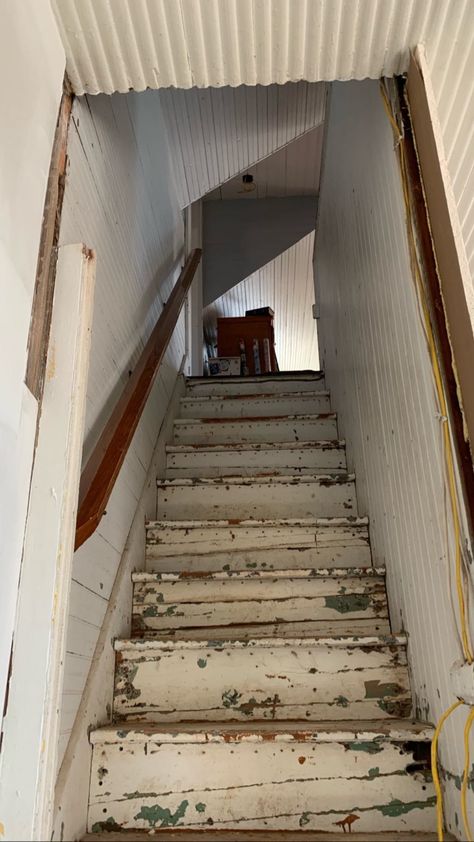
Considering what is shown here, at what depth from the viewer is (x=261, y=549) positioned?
6.48 feet

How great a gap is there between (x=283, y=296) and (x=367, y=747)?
5660 mm

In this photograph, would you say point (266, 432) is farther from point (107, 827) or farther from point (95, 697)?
point (107, 827)

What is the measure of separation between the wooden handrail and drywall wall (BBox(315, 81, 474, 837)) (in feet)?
2.28

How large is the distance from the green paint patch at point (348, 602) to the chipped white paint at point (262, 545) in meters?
0.20

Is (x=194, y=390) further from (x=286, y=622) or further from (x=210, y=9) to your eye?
(x=210, y=9)

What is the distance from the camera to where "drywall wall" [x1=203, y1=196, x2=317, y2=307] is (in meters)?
5.73

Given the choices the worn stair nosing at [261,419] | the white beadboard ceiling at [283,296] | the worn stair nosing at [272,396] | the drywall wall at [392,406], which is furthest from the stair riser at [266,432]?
the white beadboard ceiling at [283,296]

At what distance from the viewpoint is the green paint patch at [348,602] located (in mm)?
1728

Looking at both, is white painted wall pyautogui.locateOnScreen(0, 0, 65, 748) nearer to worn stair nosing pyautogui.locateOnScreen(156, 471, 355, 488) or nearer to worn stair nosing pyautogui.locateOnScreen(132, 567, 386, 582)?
worn stair nosing pyautogui.locateOnScreen(132, 567, 386, 582)

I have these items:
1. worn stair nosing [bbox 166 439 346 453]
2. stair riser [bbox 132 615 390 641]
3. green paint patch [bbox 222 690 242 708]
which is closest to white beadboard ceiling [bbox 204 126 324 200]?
worn stair nosing [bbox 166 439 346 453]

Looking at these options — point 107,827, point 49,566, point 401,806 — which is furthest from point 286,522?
point 49,566

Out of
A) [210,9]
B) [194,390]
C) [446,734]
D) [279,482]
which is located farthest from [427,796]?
[194,390]

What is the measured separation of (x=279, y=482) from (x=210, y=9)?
5.09 feet

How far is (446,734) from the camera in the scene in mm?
1158
